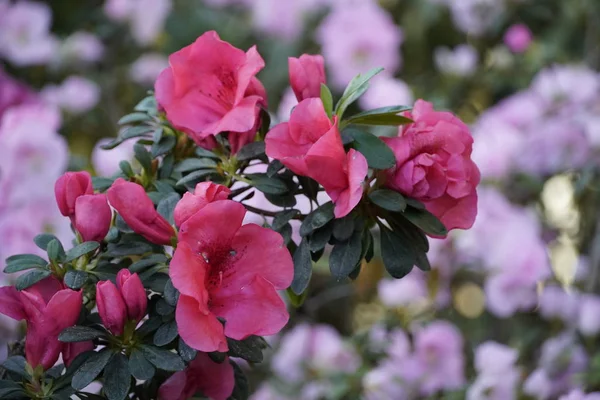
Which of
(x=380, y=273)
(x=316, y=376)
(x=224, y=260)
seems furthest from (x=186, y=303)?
(x=380, y=273)

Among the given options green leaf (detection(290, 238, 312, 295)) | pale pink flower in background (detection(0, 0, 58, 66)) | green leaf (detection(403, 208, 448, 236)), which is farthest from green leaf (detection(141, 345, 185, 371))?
pale pink flower in background (detection(0, 0, 58, 66))

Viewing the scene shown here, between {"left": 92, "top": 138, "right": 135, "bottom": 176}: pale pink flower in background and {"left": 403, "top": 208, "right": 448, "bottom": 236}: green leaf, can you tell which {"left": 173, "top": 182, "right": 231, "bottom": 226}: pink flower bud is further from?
{"left": 92, "top": 138, "right": 135, "bottom": 176}: pale pink flower in background

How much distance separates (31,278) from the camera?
58 centimetres

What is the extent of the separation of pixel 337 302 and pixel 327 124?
4.38ft

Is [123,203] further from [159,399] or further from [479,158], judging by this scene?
[479,158]

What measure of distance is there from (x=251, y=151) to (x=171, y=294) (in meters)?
0.14

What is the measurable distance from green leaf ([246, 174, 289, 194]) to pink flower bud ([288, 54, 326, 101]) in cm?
8

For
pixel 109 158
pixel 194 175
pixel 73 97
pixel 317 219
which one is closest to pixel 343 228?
pixel 317 219

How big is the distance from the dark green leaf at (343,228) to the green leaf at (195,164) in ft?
0.40

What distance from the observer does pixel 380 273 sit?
1602 mm

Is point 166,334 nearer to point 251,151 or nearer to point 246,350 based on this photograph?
point 246,350

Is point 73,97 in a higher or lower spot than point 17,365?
lower

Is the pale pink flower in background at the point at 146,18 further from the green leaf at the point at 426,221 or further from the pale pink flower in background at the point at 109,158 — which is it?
the green leaf at the point at 426,221

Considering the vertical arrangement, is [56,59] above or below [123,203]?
below
